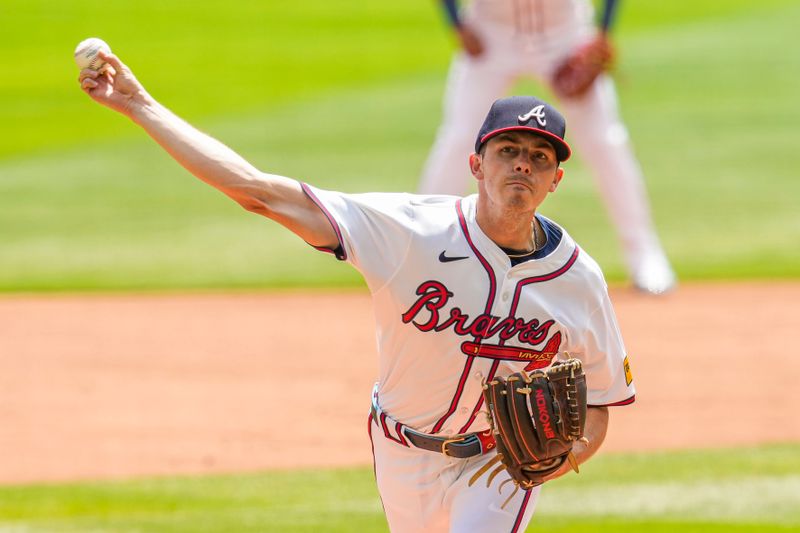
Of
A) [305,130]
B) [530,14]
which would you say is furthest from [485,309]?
[305,130]

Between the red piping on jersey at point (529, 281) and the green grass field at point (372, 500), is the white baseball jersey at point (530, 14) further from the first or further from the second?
the red piping on jersey at point (529, 281)

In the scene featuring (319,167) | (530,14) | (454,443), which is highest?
(454,443)

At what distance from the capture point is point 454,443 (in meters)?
3.92

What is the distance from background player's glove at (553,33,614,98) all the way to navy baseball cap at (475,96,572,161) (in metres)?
5.22

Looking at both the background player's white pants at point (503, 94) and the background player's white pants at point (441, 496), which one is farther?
the background player's white pants at point (503, 94)

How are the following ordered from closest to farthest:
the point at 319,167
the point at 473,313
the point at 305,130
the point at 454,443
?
the point at 473,313 → the point at 454,443 → the point at 319,167 → the point at 305,130

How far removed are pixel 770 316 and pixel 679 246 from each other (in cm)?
215

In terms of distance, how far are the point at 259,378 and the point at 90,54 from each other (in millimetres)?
4567

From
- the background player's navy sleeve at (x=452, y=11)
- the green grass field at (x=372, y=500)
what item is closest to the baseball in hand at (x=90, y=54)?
the green grass field at (x=372, y=500)

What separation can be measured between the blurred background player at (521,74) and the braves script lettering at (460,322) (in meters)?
5.25

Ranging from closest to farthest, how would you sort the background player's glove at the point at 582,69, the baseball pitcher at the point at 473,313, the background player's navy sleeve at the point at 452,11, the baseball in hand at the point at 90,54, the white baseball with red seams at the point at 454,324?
the baseball in hand at the point at 90,54, the baseball pitcher at the point at 473,313, the white baseball with red seams at the point at 454,324, the background player's glove at the point at 582,69, the background player's navy sleeve at the point at 452,11

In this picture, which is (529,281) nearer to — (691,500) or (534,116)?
(534,116)

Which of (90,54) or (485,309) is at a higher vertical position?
(90,54)

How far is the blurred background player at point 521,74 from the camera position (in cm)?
903
